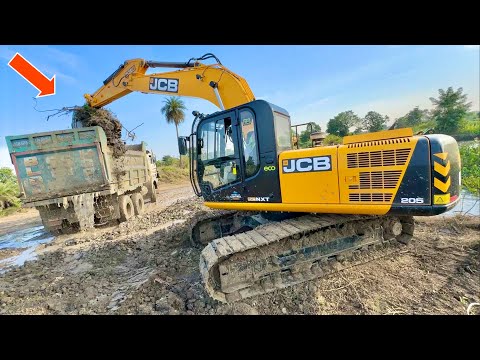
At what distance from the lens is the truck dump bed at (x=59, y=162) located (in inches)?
233

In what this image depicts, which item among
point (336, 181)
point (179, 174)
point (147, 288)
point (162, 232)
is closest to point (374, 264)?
point (336, 181)

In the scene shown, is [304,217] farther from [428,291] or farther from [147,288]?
[147,288]

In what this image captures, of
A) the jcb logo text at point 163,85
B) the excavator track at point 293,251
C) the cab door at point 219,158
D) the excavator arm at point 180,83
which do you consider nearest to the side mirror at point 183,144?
the cab door at point 219,158

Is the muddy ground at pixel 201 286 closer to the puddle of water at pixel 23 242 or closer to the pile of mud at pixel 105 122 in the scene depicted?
the puddle of water at pixel 23 242

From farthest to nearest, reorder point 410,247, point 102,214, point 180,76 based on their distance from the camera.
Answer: point 102,214, point 180,76, point 410,247

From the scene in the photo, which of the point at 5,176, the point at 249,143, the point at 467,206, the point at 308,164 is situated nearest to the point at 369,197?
the point at 308,164

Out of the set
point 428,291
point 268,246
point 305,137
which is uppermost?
point 305,137

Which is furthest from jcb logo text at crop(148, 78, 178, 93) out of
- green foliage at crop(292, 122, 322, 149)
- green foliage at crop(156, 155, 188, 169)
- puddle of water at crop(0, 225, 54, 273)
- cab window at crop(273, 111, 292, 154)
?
green foliage at crop(156, 155, 188, 169)

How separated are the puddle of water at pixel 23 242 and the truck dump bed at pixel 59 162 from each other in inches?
55.3

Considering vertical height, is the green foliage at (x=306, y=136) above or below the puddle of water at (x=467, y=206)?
above

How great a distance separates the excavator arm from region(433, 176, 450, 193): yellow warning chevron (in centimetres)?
320

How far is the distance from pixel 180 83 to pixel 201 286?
423 centimetres

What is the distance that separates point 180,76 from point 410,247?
5.65 metres

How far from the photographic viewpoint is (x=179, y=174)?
2342 cm
